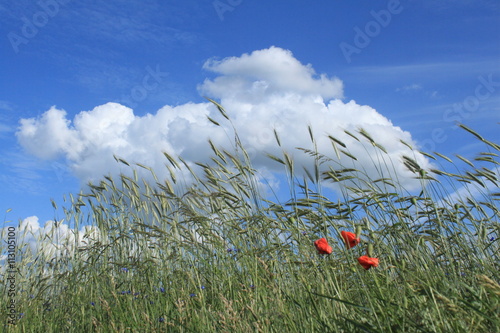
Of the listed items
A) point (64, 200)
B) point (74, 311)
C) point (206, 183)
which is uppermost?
point (64, 200)

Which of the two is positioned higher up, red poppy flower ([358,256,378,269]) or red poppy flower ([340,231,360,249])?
red poppy flower ([340,231,360,249])

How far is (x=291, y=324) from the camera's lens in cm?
237

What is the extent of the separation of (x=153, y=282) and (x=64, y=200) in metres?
2.01

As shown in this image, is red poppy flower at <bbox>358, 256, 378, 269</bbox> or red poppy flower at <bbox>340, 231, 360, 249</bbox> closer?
red poppy flower at <bbox>358, 256, 378, 269</bbox>

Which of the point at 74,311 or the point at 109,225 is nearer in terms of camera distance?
the point at 74,311

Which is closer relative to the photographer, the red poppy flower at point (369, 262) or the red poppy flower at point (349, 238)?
the red poppy flower at point (369, 262)

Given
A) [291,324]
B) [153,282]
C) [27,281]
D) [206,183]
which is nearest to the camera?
[291,324]

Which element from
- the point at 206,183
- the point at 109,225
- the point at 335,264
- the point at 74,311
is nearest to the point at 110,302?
the point at 74,311

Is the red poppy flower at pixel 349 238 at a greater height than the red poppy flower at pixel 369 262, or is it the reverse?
the red poppy flower at pixel 349 238

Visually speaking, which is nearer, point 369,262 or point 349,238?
point 369,262

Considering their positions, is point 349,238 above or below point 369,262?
above

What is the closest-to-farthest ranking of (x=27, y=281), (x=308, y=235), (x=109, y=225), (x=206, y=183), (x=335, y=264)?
(x=335, y=264), (x=308, y=235), (x=206, y=183), (x=109, y=225), (x=27, y=281)

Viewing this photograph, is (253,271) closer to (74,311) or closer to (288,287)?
(288,287)

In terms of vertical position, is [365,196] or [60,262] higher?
[60,262]
